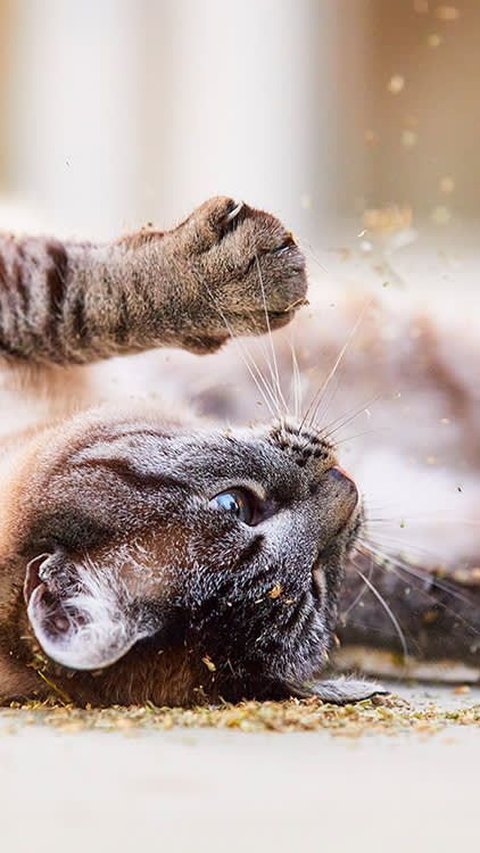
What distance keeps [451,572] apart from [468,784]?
1.90 ft

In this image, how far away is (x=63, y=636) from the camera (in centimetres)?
94

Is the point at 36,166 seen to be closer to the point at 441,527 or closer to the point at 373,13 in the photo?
the point at 441,527

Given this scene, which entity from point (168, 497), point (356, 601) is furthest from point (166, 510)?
point (356, 601)

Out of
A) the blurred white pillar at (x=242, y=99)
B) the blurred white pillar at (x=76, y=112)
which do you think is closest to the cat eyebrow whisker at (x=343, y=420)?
the blurred white pillar at (x=242, y=99)

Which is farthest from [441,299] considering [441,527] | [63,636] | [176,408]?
[63,636]

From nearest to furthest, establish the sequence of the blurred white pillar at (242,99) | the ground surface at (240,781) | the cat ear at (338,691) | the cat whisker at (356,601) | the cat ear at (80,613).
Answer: the ground surface at (240,781) → the cat ear at (80,613) → the cat ear at (338,691) → the cat whisker at (356,601) → the blurred white pillar at (242,99)

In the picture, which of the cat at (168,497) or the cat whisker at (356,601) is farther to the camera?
the cat whisker at (356,601)

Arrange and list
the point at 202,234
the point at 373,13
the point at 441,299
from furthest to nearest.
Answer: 1. the point at 373,13
2. the point at 441,299
3. the point at 202,234

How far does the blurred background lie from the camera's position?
137 cm

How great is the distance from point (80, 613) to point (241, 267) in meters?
0.37

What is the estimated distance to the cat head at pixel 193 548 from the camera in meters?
0.97

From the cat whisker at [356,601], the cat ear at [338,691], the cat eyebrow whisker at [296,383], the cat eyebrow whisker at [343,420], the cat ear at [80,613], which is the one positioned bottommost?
the cat ear at [338,691]

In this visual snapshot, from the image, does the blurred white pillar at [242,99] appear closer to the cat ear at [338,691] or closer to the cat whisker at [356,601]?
the cat whisker at [356,601]

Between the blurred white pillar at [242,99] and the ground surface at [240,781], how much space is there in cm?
58
